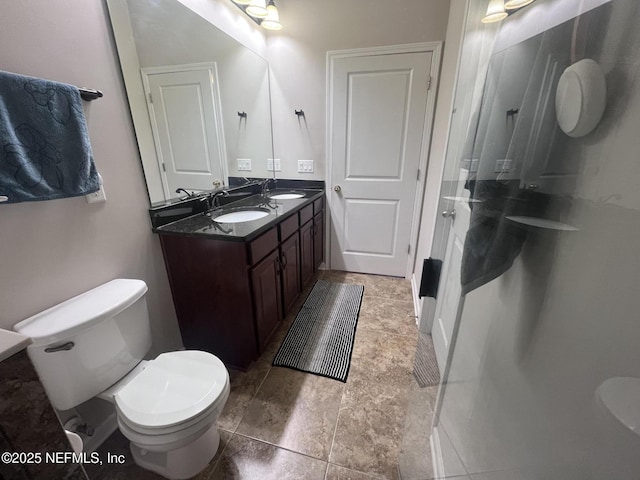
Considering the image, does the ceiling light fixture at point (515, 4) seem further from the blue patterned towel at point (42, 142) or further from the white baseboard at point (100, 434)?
the white baseboard at point (100, 434)

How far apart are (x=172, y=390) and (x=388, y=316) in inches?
60.6

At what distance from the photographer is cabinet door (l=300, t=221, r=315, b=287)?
6.82ft

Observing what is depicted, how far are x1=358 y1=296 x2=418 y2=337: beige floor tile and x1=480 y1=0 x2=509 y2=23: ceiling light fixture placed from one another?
173 cm

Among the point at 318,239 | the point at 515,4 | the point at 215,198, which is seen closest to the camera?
the point at 515,4

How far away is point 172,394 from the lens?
3.15 ft

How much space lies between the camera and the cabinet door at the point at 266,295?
1.40 meters

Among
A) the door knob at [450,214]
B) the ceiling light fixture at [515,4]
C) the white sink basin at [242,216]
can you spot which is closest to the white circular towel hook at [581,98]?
the ceiling light fixture at [515,4]

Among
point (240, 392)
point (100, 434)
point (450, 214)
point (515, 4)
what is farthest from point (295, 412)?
point (515, 4)

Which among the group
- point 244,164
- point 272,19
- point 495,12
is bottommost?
point 244,164

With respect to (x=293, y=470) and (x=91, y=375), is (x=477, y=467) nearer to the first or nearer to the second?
(x=293, y=470)

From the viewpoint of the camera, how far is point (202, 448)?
1.06m

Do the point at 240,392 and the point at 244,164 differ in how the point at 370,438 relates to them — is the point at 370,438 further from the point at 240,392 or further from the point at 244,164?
the point at 244,164

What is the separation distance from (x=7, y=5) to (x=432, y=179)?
7.15ft

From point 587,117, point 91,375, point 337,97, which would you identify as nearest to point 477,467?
point 587,117
